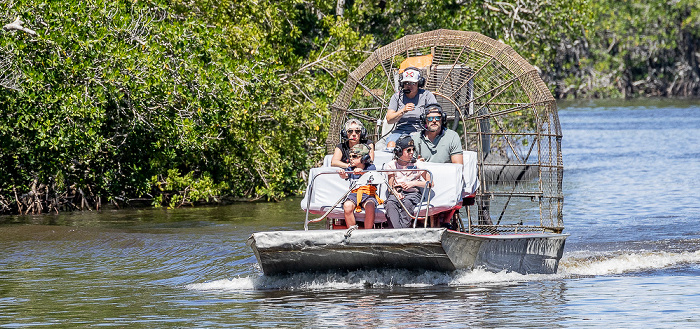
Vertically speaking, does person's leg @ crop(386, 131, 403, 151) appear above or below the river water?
above

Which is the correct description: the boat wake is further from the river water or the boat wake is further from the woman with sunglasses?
the woman with sunglasses

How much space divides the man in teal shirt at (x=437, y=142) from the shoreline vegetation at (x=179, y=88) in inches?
249

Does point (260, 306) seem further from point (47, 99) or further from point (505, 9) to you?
point (505, 9)

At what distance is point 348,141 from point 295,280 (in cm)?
171

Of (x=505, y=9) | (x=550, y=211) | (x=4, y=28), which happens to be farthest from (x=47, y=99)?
(x=505, y=9)

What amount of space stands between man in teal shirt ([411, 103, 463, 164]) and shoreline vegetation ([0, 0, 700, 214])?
20.8 feet

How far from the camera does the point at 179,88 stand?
58.5ft

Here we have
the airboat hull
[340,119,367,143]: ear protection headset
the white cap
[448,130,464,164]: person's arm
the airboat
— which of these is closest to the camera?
the airboat hull

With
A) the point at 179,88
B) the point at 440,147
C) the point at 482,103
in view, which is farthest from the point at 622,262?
the point at 179,88

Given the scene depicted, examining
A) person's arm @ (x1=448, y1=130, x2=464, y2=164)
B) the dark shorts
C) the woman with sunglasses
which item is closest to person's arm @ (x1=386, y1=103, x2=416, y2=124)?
the woman with sunglasses

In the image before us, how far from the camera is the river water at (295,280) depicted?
10102 millimetres

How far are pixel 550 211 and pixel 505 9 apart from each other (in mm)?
12737

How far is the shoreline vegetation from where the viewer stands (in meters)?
17.1

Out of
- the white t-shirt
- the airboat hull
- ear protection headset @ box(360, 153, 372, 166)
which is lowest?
the airboat hull
